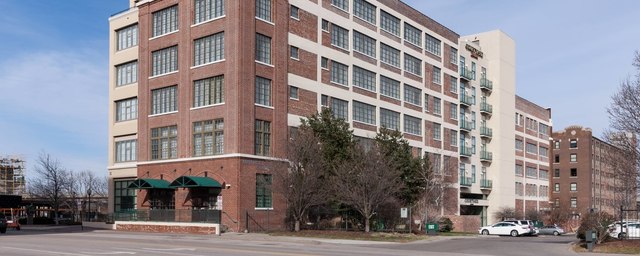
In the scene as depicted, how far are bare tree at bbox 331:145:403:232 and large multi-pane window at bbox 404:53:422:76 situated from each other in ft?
84.0

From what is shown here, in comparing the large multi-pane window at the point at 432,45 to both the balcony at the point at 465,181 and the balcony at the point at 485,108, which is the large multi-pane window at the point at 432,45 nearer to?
the balcony at the point at 485,108

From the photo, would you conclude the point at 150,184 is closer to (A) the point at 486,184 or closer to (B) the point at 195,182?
(B) the point at 195,182

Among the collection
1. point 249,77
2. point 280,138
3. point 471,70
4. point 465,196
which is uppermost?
point 471,70

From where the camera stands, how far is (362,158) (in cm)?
4919

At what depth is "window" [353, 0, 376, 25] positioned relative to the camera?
64.5m

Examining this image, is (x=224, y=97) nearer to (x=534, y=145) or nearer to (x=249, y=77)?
(x=249, y=77)

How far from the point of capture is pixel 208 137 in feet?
171

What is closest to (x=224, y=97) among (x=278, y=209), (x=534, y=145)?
(x=278, y=209)

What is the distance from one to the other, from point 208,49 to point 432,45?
33.1m

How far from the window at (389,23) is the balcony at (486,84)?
22.0 meters

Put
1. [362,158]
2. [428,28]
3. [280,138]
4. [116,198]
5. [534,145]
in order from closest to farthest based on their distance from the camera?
[362,158] < [280,138] < [116,198] < [428,28] < [534,145]

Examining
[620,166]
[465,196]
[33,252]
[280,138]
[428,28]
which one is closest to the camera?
[33,252]

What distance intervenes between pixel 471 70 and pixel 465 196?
15842 mm

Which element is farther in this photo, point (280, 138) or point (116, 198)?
point (116, 198)
